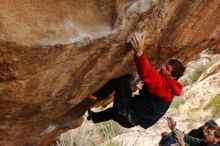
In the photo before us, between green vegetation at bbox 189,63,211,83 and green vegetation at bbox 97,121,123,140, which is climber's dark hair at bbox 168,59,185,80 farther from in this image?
green vegetation at bbox 189,63,211,83

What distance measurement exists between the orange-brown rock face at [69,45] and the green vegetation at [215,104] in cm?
570

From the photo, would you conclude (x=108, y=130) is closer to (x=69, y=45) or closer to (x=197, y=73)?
(x=69, y=45)

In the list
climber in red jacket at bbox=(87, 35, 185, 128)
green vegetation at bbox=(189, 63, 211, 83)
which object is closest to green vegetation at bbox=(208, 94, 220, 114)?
green vegetation at bbox=(189, 63, 211, 83)

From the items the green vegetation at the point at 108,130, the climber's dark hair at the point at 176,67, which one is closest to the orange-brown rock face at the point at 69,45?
the climber's dark hair at the point at 176,67

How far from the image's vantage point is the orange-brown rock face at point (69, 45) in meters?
3.54

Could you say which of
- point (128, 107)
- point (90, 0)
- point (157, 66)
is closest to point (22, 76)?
point (90, 0)

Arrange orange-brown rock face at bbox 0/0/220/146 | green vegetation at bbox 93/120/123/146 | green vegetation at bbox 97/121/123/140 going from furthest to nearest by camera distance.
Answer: green vegetation at bbox 97/121/123/140 → green vegetation at bbox 93/120/123/146 → orange-brown rock face at bbox 0/0/220/146

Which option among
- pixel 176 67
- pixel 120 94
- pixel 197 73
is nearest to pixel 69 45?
pixel 120 94

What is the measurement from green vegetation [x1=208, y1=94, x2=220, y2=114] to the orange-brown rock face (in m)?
5.70

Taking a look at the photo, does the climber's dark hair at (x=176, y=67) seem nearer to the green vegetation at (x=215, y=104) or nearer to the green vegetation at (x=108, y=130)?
the green vegetation at (x=108, y=130)

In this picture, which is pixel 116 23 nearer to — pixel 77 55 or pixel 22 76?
pixel 77 55

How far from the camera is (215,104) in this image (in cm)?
1114

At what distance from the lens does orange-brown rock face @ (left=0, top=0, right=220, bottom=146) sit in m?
3.54

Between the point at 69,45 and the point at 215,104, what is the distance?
792 centimetres
